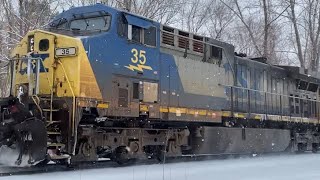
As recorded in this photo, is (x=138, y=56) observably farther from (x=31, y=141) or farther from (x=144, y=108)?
(x=31, y=141)

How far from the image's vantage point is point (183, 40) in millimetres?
12188

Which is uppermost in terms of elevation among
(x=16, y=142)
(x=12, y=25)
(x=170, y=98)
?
(x=12, y=25)

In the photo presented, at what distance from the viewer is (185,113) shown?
11820mm

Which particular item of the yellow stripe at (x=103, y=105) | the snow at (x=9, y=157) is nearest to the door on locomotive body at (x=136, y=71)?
the yellow stripe at (x=103, y=105)

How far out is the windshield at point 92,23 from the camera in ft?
32.8

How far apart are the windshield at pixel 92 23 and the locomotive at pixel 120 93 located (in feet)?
0.10

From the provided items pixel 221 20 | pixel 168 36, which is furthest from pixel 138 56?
pixel 221 20

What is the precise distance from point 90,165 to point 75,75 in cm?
235

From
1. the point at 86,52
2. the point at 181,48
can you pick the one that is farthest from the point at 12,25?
the point at 86,52

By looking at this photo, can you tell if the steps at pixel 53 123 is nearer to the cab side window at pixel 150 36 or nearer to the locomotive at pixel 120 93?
the locomotive at pixel 120 93

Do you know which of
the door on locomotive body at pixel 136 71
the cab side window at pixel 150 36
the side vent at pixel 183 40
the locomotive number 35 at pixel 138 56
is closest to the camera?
the door on locomotive body at pixel 136 71

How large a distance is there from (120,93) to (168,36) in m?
2.61

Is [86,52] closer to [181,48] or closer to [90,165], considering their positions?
[90,165]

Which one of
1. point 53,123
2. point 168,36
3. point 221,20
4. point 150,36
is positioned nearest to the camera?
point 53,123
